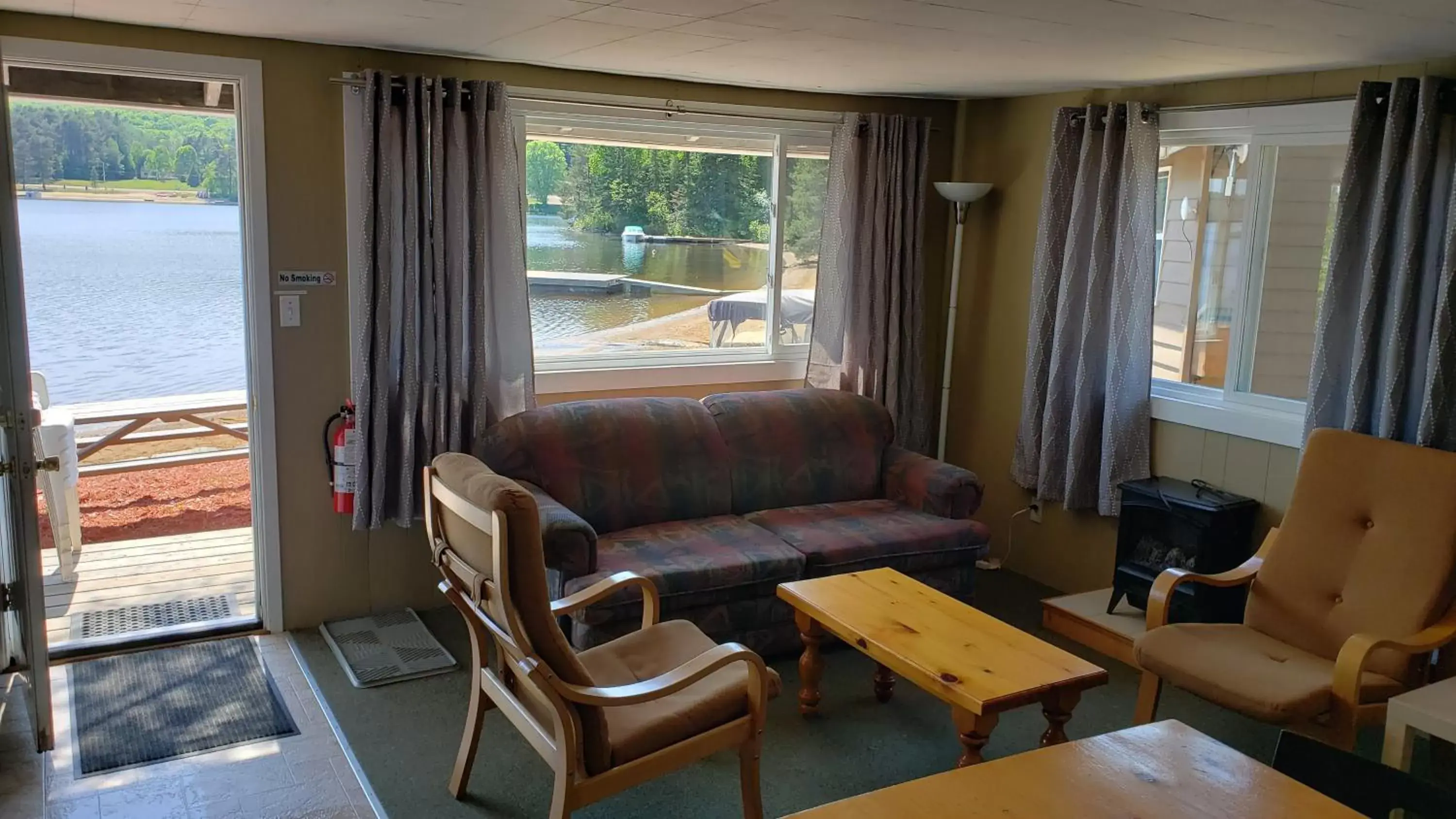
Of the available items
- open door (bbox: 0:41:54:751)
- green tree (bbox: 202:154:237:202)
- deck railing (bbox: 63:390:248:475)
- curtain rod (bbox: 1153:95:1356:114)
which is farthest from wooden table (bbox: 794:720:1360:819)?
green tree (bbox: 202:154:237:202)

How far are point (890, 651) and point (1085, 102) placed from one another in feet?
9.06

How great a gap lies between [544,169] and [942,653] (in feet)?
8.77

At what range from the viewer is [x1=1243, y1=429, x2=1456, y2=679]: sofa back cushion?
121 inches

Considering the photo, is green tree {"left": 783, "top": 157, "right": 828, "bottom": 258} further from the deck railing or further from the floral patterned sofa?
the deck railing

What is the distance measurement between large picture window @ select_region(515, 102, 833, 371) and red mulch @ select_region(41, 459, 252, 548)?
2.42 meters

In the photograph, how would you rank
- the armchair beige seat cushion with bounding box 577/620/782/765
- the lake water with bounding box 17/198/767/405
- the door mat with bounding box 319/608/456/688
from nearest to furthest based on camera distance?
the armchair beige seat cushion with bounding box 577/620/782/765 < the door mat with bounding box 319/608/456/688 < the lake water with bounding box 17/198/767/405

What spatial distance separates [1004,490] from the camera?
5.10m

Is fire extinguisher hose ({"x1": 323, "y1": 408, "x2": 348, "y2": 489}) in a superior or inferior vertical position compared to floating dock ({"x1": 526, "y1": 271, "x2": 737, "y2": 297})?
inferior

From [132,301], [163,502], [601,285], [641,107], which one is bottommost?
[163,502]

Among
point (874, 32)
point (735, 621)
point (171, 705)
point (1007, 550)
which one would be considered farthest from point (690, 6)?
point (1007, 550)

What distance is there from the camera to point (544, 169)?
4453 millimetres

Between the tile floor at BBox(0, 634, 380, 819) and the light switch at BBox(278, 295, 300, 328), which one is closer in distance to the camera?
the tile floor at BBox(0, 634, 380, 819)

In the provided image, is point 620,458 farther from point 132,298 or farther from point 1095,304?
point 132,298

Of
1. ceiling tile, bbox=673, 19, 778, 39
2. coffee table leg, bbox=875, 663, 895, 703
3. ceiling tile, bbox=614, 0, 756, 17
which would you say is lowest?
coffee table leg, bbox=875, 663, 895, 703
